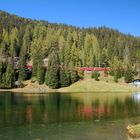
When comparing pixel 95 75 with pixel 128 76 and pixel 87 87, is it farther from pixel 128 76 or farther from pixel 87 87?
pixel 128 76

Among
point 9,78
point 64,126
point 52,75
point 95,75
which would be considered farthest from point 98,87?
point 64,126

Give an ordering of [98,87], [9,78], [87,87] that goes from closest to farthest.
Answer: [9,78], [98,87], [87,87]

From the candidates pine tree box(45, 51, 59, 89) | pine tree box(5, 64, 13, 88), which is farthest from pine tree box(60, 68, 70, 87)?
pine tree box(5, 64, 13, 88)

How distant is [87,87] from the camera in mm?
181000

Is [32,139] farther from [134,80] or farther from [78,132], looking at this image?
[134,80]

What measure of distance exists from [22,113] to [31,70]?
120759mm

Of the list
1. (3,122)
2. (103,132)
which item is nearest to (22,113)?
(3,122)

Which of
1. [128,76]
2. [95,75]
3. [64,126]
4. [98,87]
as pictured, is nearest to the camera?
[64,126]

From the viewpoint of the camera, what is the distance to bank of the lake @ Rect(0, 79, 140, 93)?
171613mm

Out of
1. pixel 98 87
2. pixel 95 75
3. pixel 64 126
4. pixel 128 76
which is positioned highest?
pixel 95 75

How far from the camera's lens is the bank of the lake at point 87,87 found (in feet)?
563

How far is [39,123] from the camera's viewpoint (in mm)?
64250

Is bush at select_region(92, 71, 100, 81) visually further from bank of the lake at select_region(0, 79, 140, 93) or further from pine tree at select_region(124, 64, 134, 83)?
pine tree at select_region(124, 64, 134, 83)

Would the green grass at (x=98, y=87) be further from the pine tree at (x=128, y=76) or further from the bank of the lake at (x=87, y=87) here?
the pine tree at (x=128, y=76)
